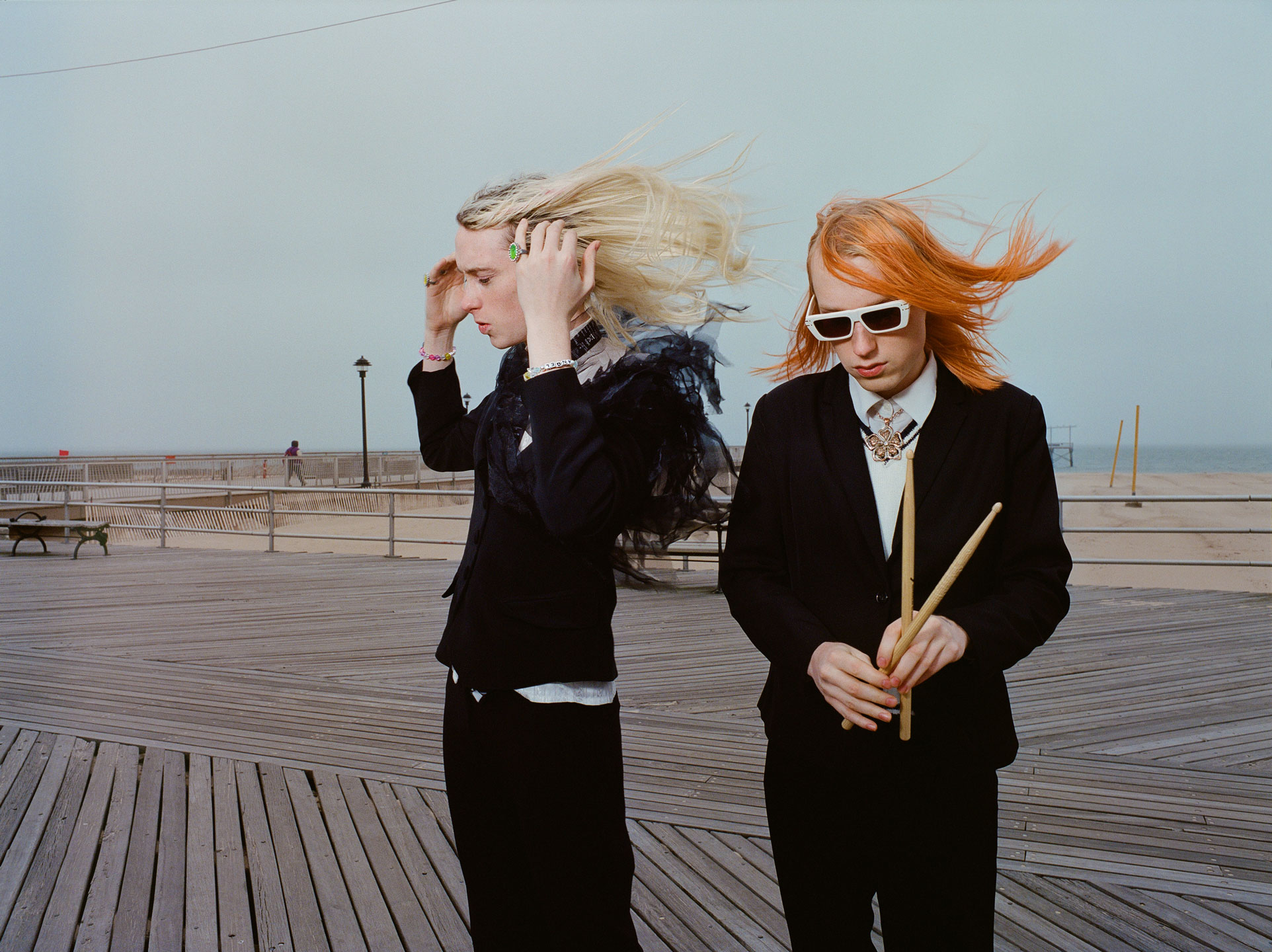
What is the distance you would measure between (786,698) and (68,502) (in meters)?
12.2

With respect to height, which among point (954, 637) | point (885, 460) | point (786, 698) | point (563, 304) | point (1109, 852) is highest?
point (563, 304)

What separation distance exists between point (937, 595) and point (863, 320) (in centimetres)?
40

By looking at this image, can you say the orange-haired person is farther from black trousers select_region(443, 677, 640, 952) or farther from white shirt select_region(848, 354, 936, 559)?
black trousers select_region(443, 677, 640, 952)

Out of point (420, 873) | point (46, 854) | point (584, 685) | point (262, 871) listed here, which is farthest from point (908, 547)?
point (46, 854)

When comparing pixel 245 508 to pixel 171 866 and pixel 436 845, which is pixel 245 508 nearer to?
pixel 171 866

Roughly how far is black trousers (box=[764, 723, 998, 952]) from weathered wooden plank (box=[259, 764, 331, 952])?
5.01 feet

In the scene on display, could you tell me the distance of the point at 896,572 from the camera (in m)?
1.25

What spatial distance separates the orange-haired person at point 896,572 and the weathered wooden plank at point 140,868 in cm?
191

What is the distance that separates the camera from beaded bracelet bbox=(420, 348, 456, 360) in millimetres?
1702

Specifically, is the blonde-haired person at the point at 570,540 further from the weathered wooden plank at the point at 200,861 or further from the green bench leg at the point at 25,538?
the green bench leg at the point at 25,538

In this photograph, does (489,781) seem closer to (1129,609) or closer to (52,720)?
(52,720)

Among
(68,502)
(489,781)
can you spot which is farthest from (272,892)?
(68,502)

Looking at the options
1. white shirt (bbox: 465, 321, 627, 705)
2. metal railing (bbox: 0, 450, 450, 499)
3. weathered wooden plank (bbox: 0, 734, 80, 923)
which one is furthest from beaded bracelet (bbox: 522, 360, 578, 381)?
metal railing (bbox: 0, 450, 450, 499)

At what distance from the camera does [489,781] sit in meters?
1.41
